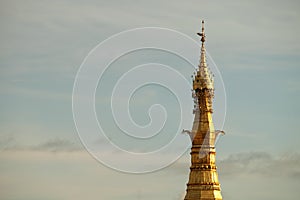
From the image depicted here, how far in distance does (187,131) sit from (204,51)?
8.38 meters

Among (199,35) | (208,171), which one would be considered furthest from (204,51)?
(208,171)

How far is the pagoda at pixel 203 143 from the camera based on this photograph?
166 metres

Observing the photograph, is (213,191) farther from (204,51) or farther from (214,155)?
(204,51)

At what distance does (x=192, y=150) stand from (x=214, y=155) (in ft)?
7.69

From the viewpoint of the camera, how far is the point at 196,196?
166125 mm

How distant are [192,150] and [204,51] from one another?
10253 mm

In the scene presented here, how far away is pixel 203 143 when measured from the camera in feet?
550

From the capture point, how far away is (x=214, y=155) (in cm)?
16788

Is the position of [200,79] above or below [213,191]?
above

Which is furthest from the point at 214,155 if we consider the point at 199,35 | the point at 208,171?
the point at 199,35

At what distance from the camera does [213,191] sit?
545 feet

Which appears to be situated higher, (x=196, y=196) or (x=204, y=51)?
(x=204, y=51)

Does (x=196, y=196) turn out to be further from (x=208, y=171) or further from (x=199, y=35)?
(x=199, y=35)

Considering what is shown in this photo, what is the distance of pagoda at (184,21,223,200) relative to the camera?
546 ft
